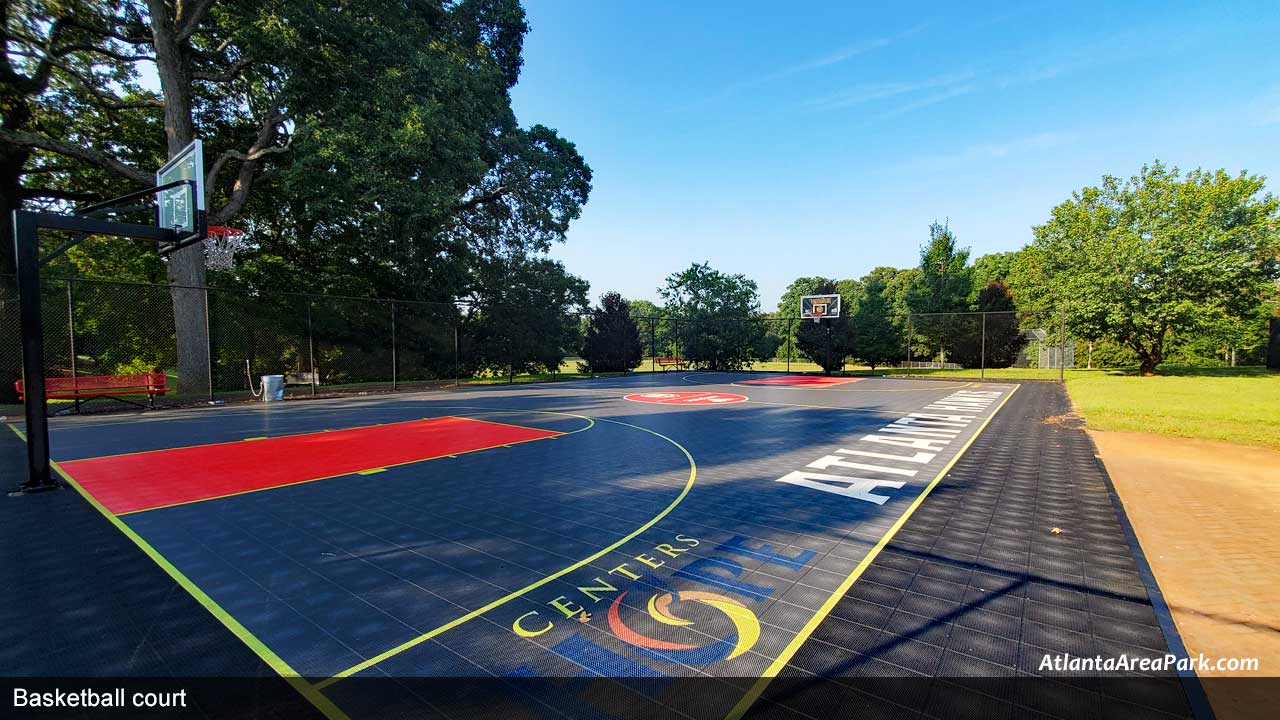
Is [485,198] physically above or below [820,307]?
above

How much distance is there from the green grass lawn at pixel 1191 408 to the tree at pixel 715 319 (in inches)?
569

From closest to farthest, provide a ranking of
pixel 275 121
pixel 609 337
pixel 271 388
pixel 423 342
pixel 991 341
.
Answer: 1. pixel 271 388
2. pixel 275 121
3. pixel 423 342
4. pixel 609 337
5. pixel 991 341

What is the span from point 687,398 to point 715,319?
572 inches

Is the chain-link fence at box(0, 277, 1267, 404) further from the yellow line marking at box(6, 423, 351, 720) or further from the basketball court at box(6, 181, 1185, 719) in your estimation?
the yellow line marking at box(6, 423, 351, 720)

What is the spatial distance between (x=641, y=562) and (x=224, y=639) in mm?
2327

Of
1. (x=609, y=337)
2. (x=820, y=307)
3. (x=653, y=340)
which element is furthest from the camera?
(x=653, y=340)

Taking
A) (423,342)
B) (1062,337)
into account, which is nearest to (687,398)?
(423,342)

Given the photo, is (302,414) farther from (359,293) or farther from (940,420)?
(940,420)

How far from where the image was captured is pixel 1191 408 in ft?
35.2

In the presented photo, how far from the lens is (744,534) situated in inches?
156

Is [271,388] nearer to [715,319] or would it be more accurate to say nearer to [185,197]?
[185,197]

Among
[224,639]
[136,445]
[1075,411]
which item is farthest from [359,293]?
[1075,411]

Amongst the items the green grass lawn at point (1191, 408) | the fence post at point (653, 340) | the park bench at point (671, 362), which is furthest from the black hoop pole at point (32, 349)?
the park bench at point (671, 362)

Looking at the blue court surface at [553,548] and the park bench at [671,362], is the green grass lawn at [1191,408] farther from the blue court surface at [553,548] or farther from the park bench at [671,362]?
the park bench at [671,362]
